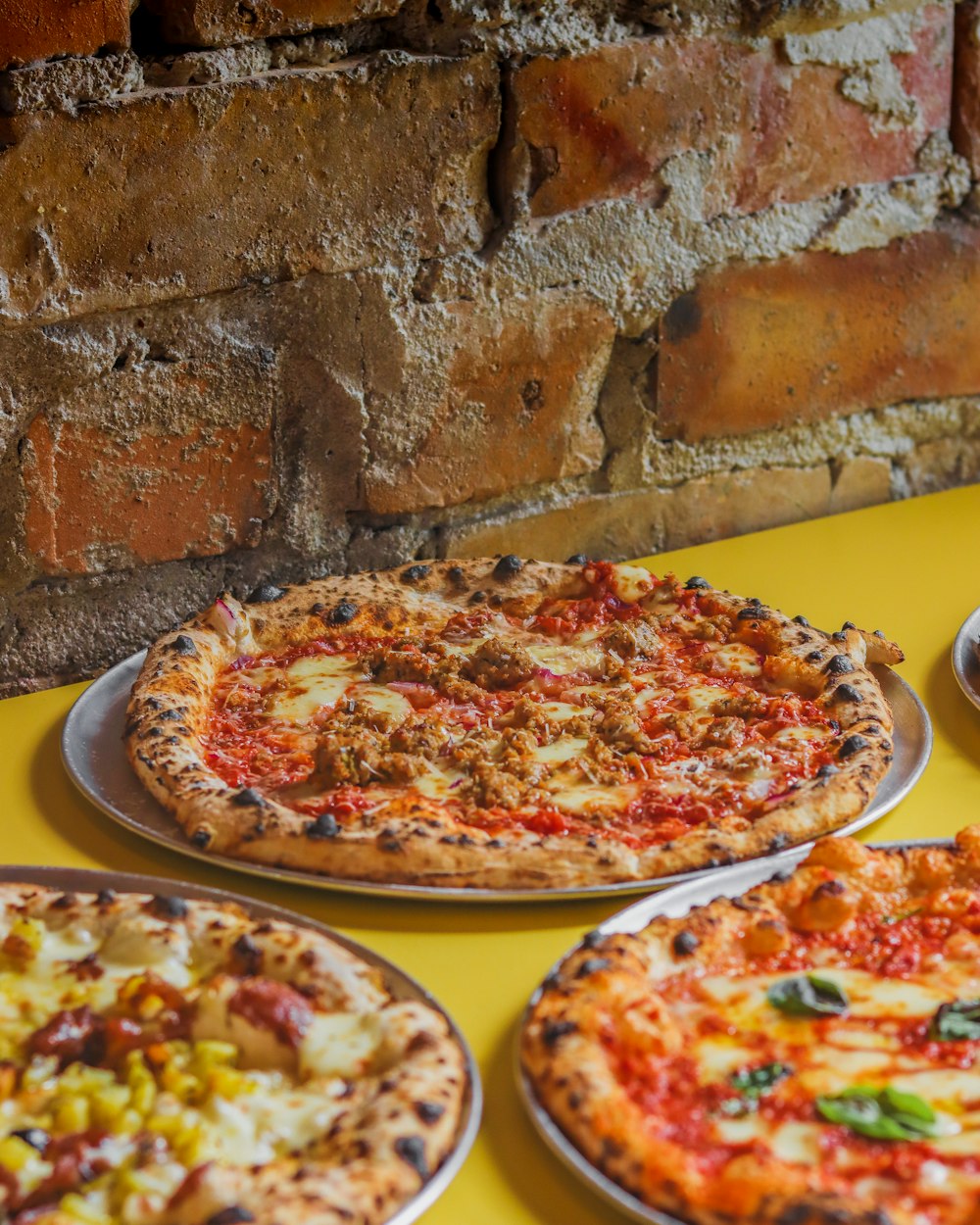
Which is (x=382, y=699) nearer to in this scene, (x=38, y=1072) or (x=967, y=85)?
(x=38, y=1072)

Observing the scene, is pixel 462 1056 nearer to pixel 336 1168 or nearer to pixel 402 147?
pixel 336 1168

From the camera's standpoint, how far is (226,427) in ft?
7.48

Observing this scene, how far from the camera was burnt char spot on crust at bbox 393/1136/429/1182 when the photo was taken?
45.8 inches

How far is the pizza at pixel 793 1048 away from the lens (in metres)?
1.13

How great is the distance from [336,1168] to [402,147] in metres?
1.57

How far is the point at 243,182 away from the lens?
2.17 m

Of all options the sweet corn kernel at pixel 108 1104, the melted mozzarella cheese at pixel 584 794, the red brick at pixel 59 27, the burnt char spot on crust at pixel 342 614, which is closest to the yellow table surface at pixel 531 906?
the melted mozzarella cheese at pixel 584 794

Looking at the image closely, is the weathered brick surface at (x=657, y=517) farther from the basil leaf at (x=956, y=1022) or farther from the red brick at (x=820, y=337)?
the basil leaf at (x=956, y=1022)

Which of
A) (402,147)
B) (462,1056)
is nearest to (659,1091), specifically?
(462,1056)

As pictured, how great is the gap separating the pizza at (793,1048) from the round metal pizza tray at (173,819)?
11 cm

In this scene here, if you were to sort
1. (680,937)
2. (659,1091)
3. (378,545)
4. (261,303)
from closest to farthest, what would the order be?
(659,1091)
(680,937)
(261,303)
(378,545)

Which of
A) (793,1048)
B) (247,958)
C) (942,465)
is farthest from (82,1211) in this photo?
(942,465)

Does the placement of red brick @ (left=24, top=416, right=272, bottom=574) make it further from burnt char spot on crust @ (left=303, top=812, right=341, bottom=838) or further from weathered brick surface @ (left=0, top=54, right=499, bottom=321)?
burnt char spot on crust @ (left=303, top=812, right=341, bottom=838)

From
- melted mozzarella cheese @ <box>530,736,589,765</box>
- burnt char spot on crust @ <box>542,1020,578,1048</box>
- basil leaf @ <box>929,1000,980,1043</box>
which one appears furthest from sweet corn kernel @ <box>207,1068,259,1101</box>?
melted mozzarella cheese @ <box>530,736,589,765</box>
